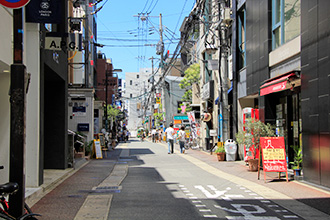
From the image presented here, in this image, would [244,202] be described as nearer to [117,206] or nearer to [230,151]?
[117,206]

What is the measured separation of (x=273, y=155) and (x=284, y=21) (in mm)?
4909

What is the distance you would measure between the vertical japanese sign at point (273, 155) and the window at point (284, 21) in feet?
11.7

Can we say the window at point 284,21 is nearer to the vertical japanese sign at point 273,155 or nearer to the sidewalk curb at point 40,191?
the vertical japanese sign at point 273,155

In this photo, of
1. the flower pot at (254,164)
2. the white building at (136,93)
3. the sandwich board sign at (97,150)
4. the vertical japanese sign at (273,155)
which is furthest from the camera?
the white building at (136,93)

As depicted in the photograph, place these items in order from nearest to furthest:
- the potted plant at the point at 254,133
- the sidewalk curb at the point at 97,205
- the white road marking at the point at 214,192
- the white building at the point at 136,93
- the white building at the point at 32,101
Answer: the sidewalk curb at the point at 97,205
the white road marking at the point at 214,192
the white building at the point at 32,101
the potted plant at the point at 254,133
the white building at the point at 136,93

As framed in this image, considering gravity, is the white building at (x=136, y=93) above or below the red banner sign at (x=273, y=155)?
above

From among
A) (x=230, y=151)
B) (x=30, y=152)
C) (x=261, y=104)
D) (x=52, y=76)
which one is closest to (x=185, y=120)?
(x=230, y=151)

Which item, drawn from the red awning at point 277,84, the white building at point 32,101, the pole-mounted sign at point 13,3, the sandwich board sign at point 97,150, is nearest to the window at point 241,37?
the red awning at point 277,84

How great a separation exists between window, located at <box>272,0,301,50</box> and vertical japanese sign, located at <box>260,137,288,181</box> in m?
3.57

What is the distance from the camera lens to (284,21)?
44.3 ft

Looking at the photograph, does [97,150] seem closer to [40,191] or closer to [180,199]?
[40,191]

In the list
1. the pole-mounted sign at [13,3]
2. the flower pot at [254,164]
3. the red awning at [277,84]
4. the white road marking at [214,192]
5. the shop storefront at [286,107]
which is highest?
the pole-mounted sign at [13,3]

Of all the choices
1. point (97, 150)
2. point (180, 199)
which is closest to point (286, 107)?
point (180, 199)

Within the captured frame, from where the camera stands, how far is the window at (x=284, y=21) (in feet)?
41.2
